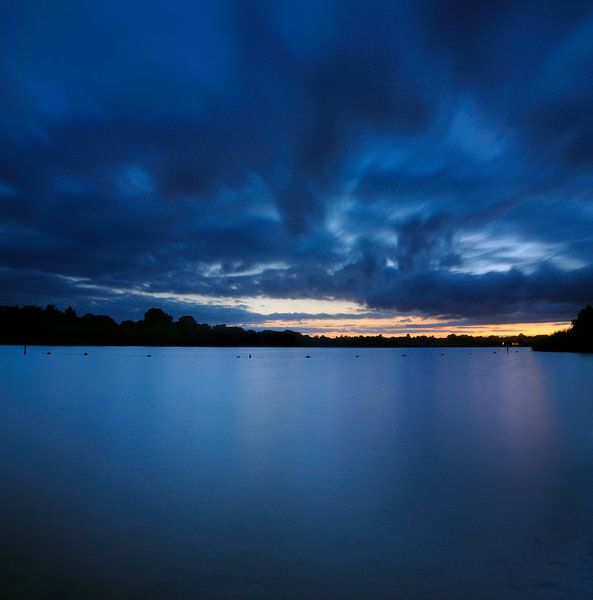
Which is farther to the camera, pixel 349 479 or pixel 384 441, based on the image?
pixel 384 441

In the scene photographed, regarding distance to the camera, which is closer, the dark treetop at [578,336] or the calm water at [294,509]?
the calm water at [294,509]

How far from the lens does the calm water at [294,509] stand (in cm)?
694

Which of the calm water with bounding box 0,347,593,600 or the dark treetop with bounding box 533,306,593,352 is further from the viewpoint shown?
the dark treetop with bounding box 533,306,593,352

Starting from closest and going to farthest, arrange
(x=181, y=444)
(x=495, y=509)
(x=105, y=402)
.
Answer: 1. (x=495, y=509)
2. (x=181, y=444)
3. (x=105, y=402)

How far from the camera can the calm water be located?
6941mm

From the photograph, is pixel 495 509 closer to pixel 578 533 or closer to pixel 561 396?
pixel 578 533

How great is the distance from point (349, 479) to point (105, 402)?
2383 centimetres

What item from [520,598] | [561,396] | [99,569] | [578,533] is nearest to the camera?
[520,598]

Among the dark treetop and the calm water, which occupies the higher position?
the dark treetop

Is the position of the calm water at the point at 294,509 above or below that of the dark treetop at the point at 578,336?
below

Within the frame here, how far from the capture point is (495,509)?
10305mm

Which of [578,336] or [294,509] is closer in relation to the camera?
[294,509]

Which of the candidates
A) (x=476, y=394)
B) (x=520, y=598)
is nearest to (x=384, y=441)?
(x=520, y=598)

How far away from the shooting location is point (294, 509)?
10406mm
